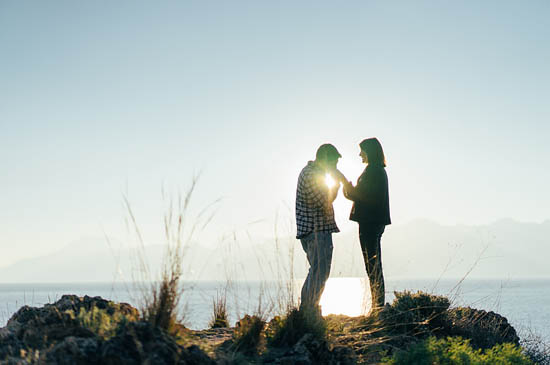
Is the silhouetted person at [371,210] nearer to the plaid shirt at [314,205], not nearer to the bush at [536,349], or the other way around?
the plaid shirt at [314,205]

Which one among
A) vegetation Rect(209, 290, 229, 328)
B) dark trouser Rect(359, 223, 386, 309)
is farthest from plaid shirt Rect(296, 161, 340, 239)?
vegetation Rect(209, 290, 229, 328)

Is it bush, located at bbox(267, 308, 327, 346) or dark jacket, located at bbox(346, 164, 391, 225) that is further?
dark jacket, located at bbox(346, 164, 391, 225)

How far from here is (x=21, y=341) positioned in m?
4.20

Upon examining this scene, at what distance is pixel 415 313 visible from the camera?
7270 millimetres

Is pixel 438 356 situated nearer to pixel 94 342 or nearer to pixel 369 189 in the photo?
pixel 369 189

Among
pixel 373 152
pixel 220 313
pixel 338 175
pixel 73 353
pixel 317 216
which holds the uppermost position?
pixel 373 152

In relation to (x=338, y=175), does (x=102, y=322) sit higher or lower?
lower

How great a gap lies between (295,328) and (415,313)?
2.53m

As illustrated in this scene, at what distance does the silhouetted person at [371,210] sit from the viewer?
752 centimetres

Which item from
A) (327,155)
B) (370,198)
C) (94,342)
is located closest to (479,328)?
(370,198)

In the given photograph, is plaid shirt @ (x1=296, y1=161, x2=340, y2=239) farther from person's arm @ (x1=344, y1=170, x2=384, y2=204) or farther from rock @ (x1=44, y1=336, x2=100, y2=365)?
rock @ (x1=44, y1=336, x2=100, y2=365)

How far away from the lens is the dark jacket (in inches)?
297

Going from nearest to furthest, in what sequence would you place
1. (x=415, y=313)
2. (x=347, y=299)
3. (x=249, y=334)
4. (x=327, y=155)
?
(x=249, y=334)
(x=327, y=155)
(x=415, y=313)
(x=347, y=299)

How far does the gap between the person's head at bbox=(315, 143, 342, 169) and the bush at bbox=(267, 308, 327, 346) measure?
199 cm
